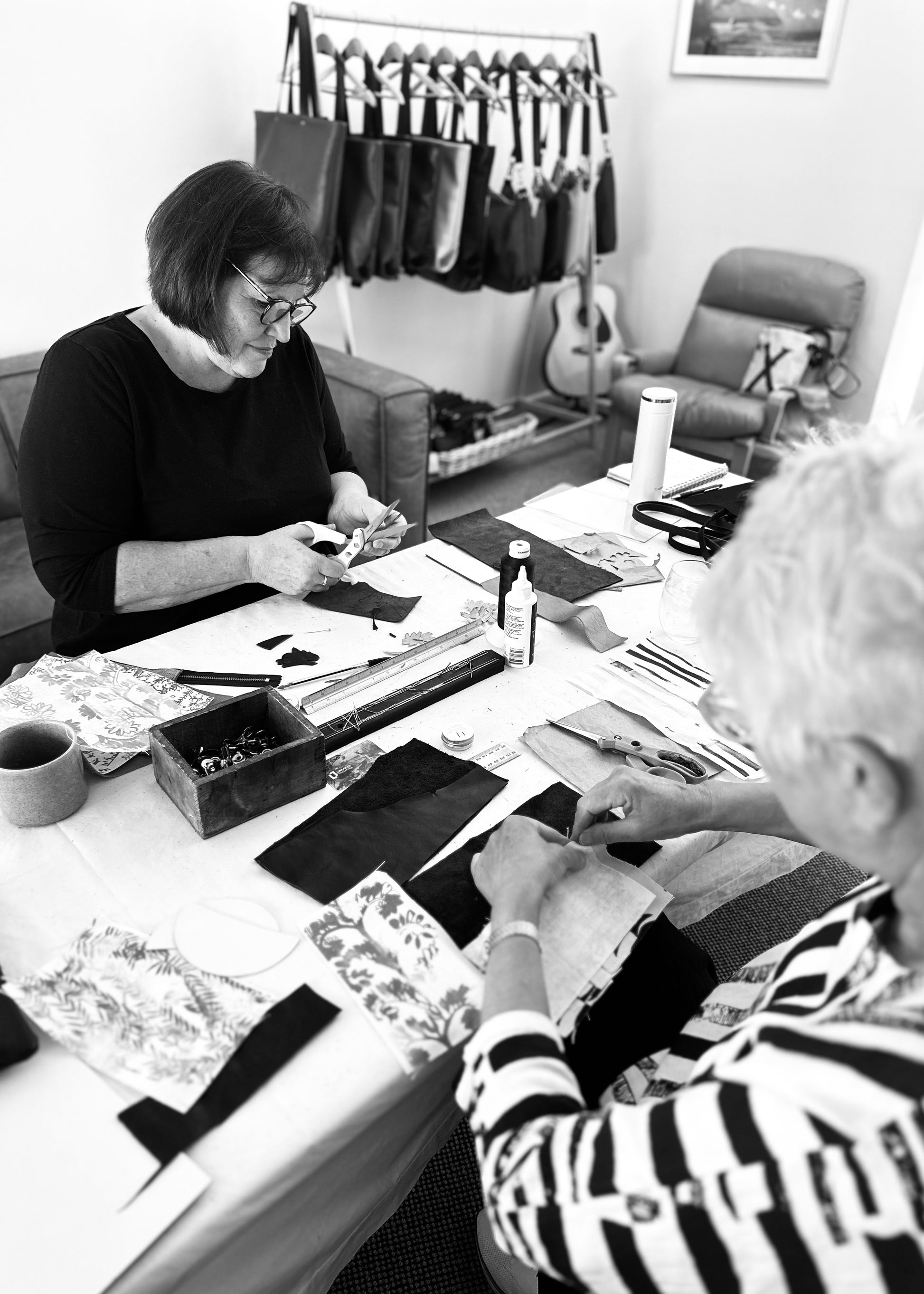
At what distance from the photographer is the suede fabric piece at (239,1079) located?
79 cm

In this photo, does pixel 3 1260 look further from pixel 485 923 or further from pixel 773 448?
pixel 773 448

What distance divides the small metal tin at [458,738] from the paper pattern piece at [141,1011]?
47 cm

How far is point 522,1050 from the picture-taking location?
0.81m

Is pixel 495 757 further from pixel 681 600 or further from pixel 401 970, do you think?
pixel 681 600

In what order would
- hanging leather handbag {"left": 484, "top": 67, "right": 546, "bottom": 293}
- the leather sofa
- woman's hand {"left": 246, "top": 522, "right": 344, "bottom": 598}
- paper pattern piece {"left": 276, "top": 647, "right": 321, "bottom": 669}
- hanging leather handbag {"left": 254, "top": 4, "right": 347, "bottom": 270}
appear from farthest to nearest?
hanging leather handbag {"left": 484, "top": 67, "right": 546, "bottom": 293} → hanging leather handbag {"left": 254, "top": 4, "right": 347, "bottom": 270} → the leather sofa → woman's hand {"left": 246, "top": 522, "right": 344, "bottom": 598} → paper pattern piece {"left": 276, "top": 647, "right": 321, "bottom": 669}

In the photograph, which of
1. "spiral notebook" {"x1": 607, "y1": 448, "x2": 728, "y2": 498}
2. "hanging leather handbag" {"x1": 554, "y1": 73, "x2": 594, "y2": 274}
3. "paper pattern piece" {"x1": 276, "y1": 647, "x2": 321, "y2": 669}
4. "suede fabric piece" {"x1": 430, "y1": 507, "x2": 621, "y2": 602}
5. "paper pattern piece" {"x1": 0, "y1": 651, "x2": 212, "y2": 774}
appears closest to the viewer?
"paper pattern piece" {"x1": 0, "y1": 651, "x2": 212, "y2": 774}

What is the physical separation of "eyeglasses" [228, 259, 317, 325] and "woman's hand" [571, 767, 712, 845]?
102 centimetres

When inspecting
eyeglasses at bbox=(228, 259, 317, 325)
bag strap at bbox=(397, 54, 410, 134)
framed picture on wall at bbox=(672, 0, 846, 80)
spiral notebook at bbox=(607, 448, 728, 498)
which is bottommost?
spiral notebook at bbox=(607, 448, 728, 498)

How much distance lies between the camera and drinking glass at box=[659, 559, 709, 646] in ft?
5.09

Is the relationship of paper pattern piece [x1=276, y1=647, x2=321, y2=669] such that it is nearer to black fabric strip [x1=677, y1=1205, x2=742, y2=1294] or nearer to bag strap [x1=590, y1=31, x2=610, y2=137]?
black fabric strip [x1=677, y1=1205, x2=742, y2=1294]

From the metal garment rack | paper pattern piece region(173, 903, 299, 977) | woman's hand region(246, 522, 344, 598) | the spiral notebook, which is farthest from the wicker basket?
paper pattern piece region(173, 903, 299, 977)

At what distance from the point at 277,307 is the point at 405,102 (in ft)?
7.43

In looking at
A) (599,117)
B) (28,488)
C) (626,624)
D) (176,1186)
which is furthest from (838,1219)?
(599,117)

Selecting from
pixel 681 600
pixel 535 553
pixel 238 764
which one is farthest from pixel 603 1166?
pixel 535 553
